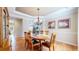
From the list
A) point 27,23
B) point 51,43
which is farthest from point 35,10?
point 51,43

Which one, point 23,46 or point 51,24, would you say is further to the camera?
point 51,24

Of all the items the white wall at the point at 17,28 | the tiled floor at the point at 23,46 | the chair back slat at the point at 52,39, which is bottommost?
the tiled floor at the point at 23,46

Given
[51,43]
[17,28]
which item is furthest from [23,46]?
[51,43]

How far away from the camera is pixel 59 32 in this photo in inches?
91.8

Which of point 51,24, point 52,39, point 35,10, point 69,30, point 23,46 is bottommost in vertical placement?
point 23,46

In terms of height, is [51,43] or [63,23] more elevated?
[63,23]

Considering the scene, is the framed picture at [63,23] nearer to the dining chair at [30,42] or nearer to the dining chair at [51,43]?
the dining chair at [51,43]

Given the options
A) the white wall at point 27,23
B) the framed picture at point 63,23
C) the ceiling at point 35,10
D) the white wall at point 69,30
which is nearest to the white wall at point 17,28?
the white wall at point 27,23

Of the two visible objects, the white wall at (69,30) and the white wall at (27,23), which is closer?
the white wall at (69,30)

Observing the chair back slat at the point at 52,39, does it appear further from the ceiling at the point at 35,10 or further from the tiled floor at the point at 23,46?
the ceiling at the point at 35,10

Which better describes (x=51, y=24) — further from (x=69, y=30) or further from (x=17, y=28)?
(x=17, y=28)

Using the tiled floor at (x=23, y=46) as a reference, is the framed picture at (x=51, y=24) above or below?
above
